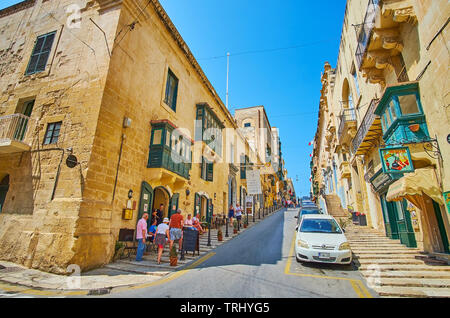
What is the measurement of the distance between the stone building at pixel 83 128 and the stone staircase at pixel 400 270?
879 cm

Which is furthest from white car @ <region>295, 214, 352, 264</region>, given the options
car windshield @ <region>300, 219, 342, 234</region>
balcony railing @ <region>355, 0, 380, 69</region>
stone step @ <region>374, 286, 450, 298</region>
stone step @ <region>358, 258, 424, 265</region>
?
balcony railing @ <region>355, 0, 380, 69</region>

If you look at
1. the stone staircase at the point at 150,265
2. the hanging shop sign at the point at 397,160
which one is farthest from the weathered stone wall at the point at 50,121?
the hanging shop sign at the point at 397,160

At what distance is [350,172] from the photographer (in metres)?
18.0

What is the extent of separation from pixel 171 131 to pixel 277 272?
8.38 metres

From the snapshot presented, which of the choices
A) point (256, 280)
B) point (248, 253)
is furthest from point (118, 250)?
point (256, 280)

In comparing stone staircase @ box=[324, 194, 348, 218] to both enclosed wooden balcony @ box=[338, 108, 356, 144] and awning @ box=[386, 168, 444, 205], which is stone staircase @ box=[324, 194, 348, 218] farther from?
awning @ box=[386, 168, 444, 205]

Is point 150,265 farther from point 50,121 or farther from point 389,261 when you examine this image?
point 389,261

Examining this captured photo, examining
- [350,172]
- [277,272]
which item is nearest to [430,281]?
[277,272]

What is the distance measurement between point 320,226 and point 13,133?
44.6 feet

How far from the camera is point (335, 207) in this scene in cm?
2144

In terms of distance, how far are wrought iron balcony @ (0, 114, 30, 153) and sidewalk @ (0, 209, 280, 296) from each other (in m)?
4.39

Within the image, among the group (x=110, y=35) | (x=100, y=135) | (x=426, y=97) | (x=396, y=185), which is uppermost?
(x=110, y=35)
